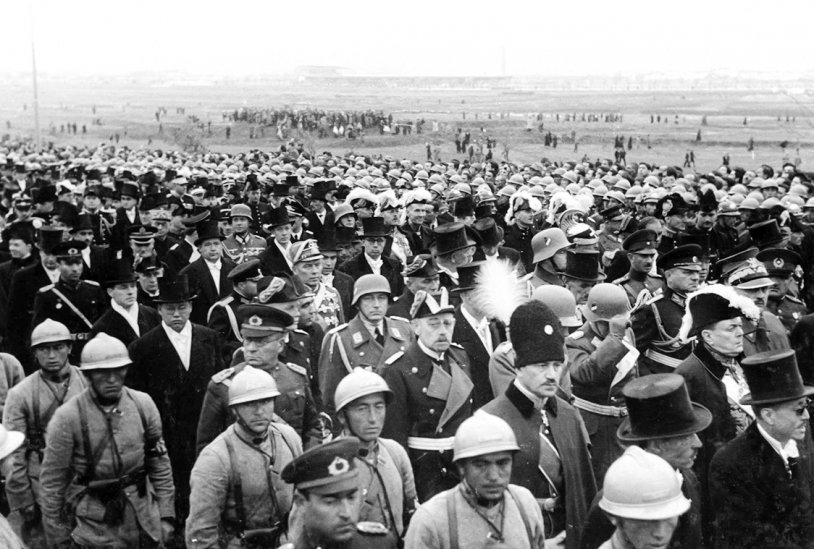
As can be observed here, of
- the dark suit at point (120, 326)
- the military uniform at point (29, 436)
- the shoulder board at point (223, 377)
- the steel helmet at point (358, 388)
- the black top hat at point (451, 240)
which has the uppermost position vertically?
the black top hat at point (451, 240)

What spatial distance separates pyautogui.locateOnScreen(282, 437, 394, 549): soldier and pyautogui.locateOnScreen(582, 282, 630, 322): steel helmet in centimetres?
254

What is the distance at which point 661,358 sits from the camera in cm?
682

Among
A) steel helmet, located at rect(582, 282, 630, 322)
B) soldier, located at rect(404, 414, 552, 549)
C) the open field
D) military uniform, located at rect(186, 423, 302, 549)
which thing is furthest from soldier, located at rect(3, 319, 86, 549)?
the open field

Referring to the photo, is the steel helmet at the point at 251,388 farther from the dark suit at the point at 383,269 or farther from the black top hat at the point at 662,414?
the dark suit at the point at 383,269

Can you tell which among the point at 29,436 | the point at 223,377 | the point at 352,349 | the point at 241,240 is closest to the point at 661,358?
the point at 352,349

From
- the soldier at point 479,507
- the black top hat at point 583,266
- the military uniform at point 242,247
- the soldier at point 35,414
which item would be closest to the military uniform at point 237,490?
the soldier at point 479,507

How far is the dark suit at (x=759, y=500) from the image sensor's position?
179 inches

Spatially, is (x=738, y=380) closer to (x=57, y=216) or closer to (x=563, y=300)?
(x=563, y=300)

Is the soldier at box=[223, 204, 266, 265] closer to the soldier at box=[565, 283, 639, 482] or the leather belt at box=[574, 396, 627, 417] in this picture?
the soldier at box=[565, 283, 639, 482]

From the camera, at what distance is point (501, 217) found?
14383 mm

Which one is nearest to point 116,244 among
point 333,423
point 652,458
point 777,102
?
point 333,423

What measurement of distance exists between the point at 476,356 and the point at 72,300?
3.88m

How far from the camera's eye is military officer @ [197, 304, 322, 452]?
18.0ft

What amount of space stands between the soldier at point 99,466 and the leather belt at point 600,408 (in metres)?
2.69
